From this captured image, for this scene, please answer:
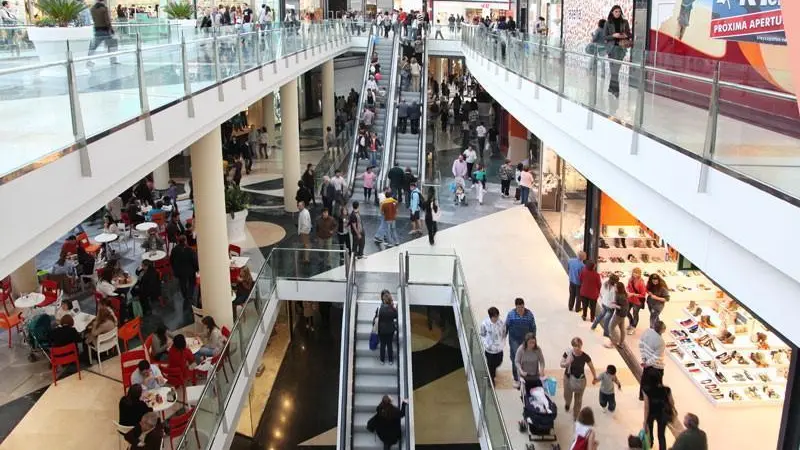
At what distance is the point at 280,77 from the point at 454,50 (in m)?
16.8

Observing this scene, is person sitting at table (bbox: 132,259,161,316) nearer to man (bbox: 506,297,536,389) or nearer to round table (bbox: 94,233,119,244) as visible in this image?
round table (bbox: 94,233,119,244)

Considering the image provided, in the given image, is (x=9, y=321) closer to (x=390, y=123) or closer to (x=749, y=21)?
(x=749, y=21)

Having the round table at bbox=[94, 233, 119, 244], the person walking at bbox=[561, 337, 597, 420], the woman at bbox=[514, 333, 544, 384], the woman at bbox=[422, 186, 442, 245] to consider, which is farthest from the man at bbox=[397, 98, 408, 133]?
the person walking at bbox=[561, 337, 597, 420]

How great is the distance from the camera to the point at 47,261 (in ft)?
49.1

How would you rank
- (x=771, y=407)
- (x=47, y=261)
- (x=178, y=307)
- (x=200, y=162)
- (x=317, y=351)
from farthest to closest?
(x=47, y=261) < (x=317, y=351) < (x=178, y=307) < (x=200, y=162) < (x=771, y=407)

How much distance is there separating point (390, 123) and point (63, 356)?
1269cm

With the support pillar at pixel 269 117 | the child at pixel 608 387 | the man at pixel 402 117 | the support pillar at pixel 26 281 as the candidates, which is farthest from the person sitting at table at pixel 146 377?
the support pillar at pixel 269 117

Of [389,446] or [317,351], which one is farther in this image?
[317,351]

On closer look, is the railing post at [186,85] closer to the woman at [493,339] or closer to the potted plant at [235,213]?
the woman at [493,339]

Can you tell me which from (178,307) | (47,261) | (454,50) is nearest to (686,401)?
(178,307)

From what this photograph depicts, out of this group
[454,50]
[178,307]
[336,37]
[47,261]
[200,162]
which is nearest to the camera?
[200,162]

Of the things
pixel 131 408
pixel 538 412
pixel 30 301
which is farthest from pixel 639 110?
pixel 30 301

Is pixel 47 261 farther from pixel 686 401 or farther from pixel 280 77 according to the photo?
pixel 686 401

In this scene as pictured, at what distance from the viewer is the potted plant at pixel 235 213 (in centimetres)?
1588
